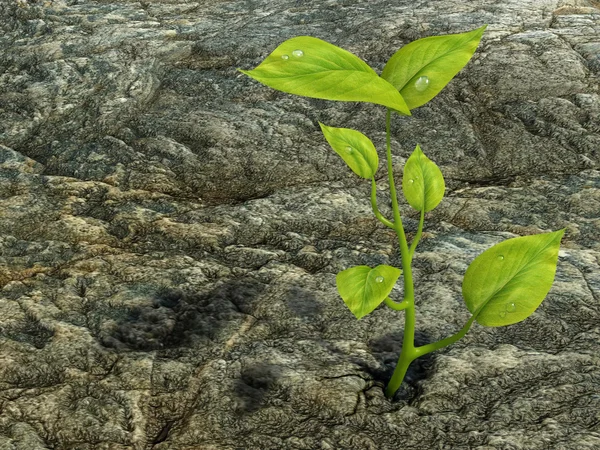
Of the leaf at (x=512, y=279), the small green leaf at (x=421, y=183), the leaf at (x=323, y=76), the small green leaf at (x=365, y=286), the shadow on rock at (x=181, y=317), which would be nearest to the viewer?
the leaf at (x=323, y=76)

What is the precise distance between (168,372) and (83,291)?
382 mm

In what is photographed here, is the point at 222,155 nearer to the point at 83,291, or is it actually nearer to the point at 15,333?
the point at 83,291

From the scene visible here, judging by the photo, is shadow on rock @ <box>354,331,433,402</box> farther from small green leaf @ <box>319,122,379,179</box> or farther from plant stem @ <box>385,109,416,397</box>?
small green leaf @ <box>319,122,379,179</box>

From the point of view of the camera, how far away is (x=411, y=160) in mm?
1481

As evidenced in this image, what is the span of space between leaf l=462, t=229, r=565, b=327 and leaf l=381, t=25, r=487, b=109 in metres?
0.33

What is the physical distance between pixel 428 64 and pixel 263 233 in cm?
88

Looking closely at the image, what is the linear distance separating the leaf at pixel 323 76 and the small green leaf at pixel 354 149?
0.21 meters

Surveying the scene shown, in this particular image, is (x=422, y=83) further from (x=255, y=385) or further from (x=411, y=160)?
(x=255, y=385)

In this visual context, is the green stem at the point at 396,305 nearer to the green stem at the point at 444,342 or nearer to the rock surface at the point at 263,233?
the green stem at the point at 444,342

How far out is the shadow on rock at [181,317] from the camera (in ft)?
5.56

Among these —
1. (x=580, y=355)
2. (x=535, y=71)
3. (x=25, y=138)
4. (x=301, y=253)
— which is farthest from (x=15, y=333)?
(x=535, y=71)

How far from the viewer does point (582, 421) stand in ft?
4.75

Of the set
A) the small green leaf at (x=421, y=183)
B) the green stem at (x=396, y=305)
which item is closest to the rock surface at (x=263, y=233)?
the green stem at (x=396, y=305)

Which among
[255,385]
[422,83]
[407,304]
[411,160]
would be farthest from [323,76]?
[255,385]
